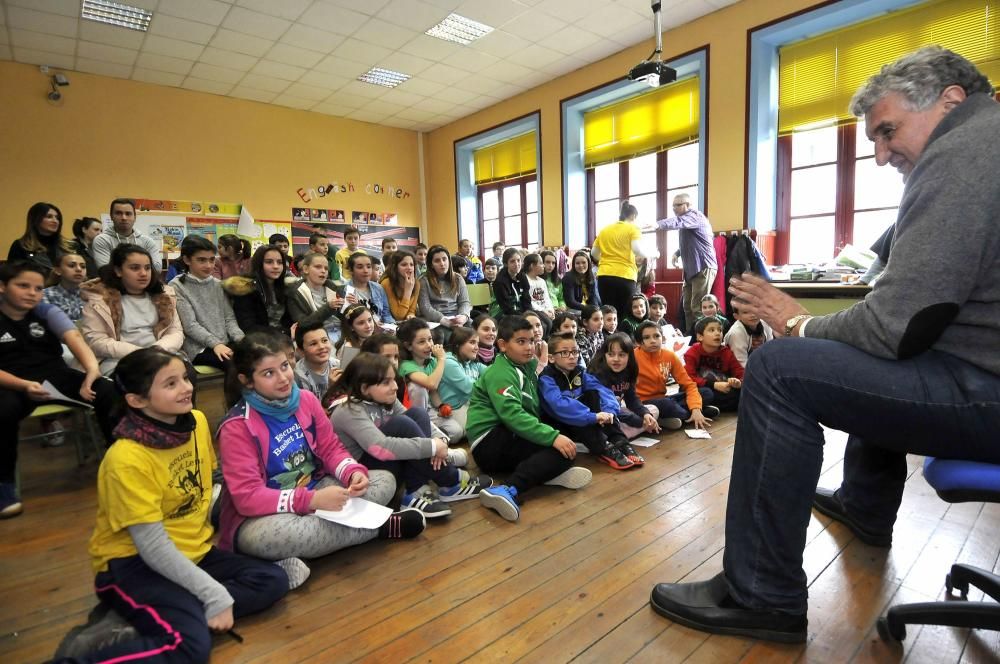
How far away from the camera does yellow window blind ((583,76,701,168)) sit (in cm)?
573

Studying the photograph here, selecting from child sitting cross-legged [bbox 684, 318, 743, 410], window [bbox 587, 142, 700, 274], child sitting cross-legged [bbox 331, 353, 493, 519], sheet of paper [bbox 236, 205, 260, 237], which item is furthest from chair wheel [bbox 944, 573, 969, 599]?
sheet of paper [bbox 236, 205, 260, 237]

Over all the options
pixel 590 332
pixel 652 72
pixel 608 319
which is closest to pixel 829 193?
pixel 652 72

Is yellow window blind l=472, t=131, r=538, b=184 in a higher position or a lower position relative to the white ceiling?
lower

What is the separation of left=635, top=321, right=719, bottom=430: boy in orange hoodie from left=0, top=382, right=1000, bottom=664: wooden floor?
2.63 ft

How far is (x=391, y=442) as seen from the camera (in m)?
1.89

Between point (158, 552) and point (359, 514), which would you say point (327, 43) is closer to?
point (359, 514)

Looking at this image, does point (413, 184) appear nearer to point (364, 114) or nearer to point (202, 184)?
point (364, 114)

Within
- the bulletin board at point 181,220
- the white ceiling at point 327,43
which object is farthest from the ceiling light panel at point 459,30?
the bulletin board at point 181,220

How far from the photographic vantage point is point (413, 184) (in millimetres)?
8828

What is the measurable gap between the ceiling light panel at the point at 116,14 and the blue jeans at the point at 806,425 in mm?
6146

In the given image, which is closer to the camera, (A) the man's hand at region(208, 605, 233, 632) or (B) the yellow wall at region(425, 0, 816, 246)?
(A) the man's hand at region(208, 605, 233, 632)

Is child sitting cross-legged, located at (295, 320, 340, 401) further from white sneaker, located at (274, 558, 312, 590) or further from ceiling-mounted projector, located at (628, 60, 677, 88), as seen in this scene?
ceiling-mounted projector, located at (628, 60, 677, 88)

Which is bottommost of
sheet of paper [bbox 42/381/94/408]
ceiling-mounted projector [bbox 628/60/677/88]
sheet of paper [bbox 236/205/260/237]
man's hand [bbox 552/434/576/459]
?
man's hand [bbox 552/434/576/459]

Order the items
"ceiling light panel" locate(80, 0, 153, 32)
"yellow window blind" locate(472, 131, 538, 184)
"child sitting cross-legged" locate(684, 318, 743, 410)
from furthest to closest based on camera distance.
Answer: "yellow window blind" locate(472, 131, 538, 184) → "ceiling light panel" locate(80, 0, 153, 32) → "child sitting cross-legged" locate(684, 318, 743, 410)
